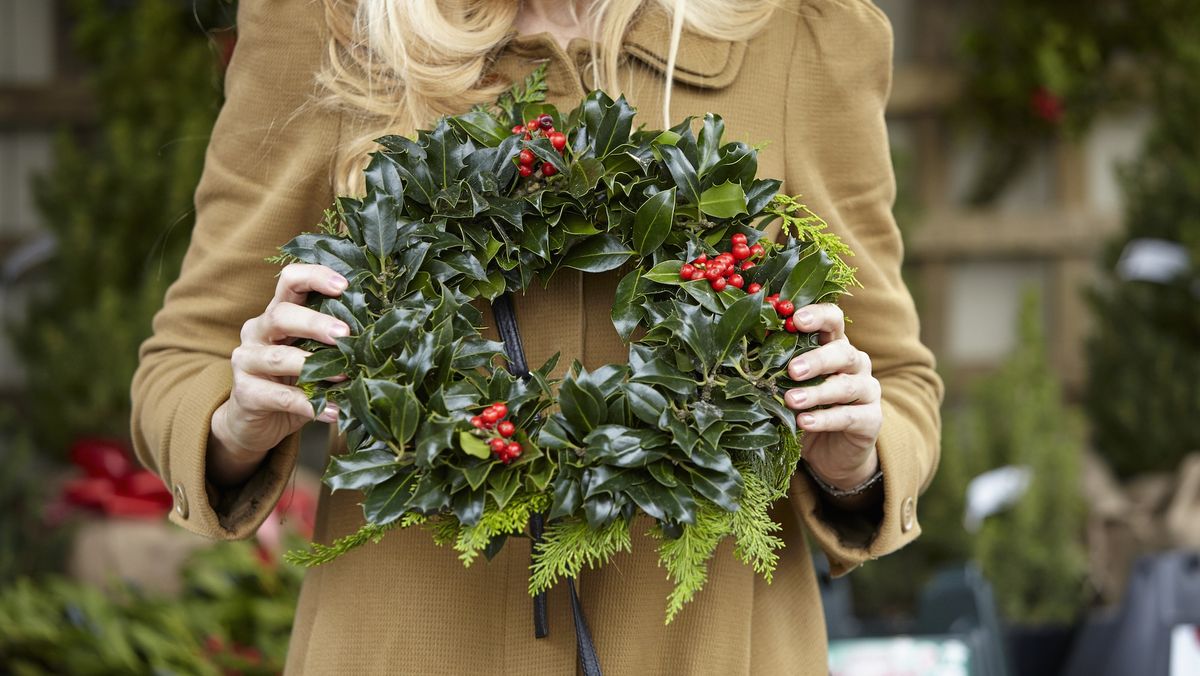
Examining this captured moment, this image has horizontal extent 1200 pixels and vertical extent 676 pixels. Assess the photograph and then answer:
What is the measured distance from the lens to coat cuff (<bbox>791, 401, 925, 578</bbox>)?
1354mm

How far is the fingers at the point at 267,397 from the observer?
118 cm

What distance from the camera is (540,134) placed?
120cm

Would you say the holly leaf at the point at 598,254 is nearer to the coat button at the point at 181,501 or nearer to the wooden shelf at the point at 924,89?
the coat button at the point at 181,501

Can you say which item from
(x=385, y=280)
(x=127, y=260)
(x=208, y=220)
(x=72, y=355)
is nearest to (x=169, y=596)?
(x=72, y=355)

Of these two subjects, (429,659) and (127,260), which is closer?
(429,659)

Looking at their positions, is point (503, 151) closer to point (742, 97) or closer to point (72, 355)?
point (742, 97)

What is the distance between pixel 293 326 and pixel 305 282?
0.04 m

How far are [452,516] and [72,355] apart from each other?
11.7ft

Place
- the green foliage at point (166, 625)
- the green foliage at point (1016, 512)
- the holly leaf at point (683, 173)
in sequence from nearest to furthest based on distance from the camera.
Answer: the holly leaf at point (683, 173) → the green foliage at point (166, 625) → the green foliage at point (1016, 512)

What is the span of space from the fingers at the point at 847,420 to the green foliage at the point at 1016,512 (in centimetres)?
310

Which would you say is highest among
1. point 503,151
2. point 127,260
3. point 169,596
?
point 503,151

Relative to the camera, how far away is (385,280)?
3.78ft

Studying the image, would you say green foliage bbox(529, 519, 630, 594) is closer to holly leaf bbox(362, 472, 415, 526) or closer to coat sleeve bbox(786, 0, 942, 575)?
holly leaf bbox(362, 472, 415, 526)

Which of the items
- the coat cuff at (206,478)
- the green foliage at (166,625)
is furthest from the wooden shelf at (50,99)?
the coat cuff at (206,478)
